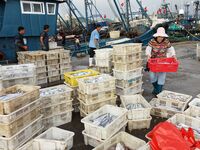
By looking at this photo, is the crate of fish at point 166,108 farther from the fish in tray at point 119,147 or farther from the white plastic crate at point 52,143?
the white plastic crate at point 52,143

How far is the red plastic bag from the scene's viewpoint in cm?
297

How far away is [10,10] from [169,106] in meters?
9.76

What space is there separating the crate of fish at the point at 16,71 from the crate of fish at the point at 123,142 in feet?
12.3

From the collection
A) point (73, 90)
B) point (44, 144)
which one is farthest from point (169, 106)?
point (44, 144)

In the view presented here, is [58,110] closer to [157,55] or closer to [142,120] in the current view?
[142,120]

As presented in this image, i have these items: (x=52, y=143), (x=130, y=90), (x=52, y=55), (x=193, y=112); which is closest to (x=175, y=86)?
(x=130, y=90)

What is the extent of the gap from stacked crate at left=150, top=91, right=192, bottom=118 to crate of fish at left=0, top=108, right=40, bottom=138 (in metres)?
2.75

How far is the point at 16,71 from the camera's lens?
258 inches

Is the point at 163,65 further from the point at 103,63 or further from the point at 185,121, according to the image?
the point at 185,121

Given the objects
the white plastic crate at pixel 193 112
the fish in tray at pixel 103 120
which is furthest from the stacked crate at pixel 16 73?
the white plastic crate at pixel 193 112

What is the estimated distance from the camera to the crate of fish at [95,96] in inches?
197

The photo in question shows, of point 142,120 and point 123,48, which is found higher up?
point 123,48

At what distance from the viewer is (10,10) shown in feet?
38.7

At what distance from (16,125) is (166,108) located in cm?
320
